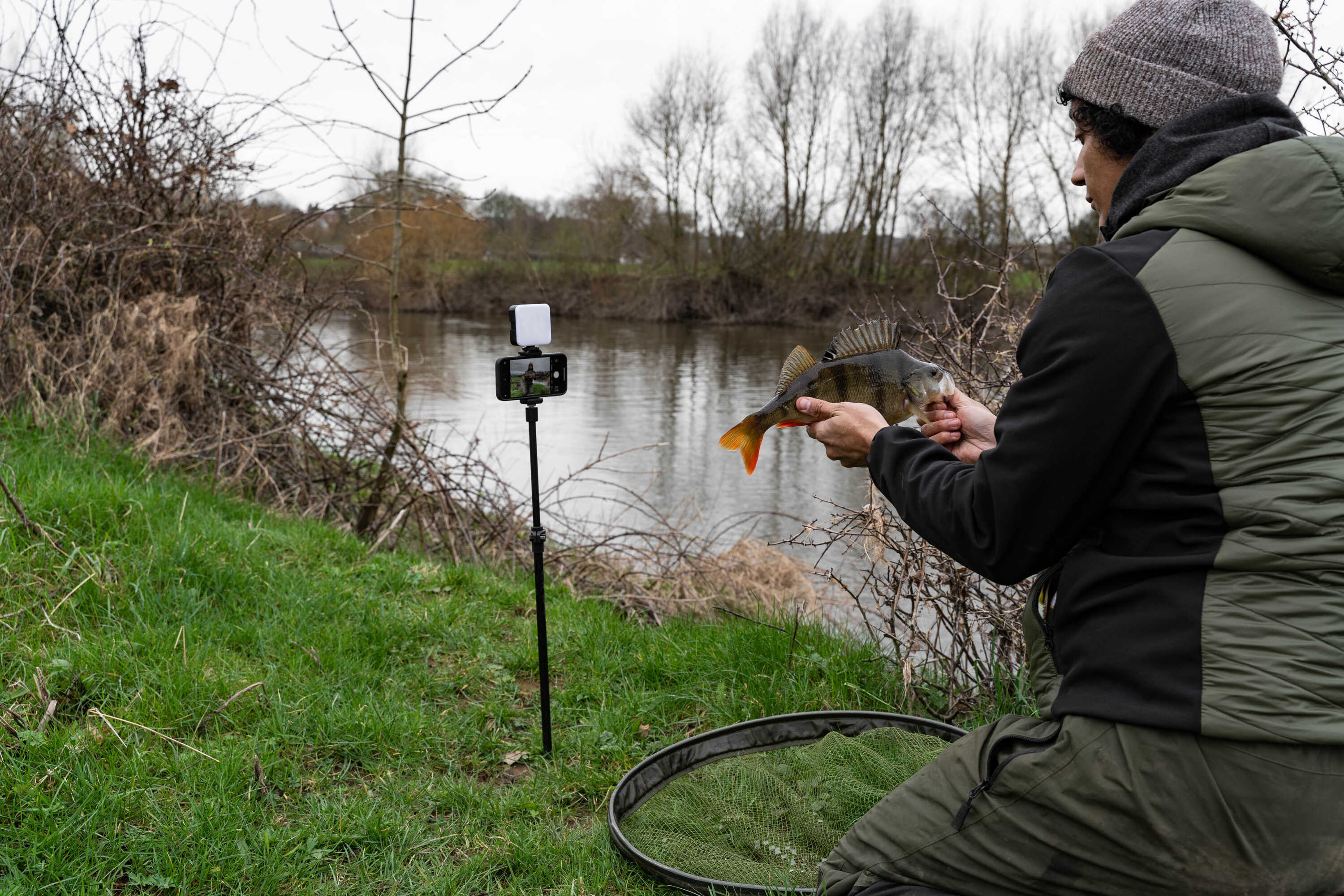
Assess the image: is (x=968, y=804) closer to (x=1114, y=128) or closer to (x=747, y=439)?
(x=747, y=439)

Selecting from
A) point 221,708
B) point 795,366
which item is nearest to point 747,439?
point 795,366

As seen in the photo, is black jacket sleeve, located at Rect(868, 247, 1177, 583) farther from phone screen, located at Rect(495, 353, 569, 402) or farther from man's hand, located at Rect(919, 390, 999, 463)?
phone screen, located at Rect(495, 353, 569, 402)

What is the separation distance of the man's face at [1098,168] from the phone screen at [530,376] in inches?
76.3

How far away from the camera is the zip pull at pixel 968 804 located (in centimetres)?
198

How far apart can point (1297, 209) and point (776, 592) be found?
4921 millimetres

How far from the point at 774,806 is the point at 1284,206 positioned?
2.21 m

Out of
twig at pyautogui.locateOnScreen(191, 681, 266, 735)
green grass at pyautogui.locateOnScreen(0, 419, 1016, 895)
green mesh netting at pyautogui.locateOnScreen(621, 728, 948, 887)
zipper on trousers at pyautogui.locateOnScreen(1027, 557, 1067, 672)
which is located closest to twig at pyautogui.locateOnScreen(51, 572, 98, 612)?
green grass at pyautogui.locateOnScreen(0, 419, 1016, 895)

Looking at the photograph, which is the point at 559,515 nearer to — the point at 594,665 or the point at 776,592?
the point at 776,592

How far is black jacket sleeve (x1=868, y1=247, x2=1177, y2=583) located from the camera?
1.73 meters

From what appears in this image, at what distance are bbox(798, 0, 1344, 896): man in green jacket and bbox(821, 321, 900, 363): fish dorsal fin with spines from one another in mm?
799

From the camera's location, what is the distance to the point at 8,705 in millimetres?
3131

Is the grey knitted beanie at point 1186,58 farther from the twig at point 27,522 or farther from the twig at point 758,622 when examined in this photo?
the twig at point 27,522

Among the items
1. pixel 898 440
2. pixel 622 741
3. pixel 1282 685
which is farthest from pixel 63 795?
pixel 1282 685

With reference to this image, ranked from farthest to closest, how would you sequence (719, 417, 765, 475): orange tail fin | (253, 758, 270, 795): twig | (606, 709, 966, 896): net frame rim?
1. (606, 709, 966, 896): net frame rim
2. (253, 758, 270, 795): twig
3. (719, 417, 765, 475): orange tail fin
